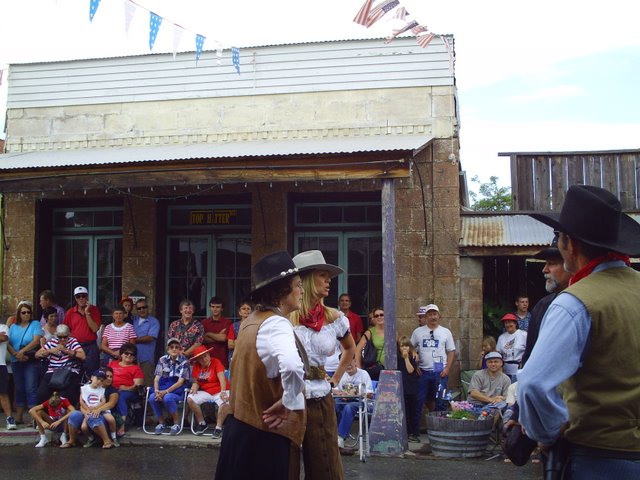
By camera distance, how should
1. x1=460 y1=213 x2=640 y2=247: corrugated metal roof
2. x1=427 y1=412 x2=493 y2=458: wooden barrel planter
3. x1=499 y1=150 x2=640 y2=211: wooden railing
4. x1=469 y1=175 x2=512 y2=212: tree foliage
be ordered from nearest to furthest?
1. x1=427 y1=412 x2=493 y2=458: wooden barrel planter
2. x1=460 y1=213 x2=640 y2=247: corrugated metal roof
3. x1=499 y1=150 x2=640 y2=211: wooden railing
4. x1=469 y1=175 x2=512 y2=212: tree foliage

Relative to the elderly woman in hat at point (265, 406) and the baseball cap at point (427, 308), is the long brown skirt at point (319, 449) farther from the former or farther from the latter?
the baseball cap at point (427, 308)

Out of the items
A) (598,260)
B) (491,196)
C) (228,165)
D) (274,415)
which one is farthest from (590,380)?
(491,196)

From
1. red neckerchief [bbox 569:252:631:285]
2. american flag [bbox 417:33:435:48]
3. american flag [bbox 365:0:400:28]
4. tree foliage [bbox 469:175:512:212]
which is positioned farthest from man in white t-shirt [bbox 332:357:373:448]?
tree foliage [bbox 469:175:512:212]

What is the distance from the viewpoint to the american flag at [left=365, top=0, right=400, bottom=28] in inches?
383

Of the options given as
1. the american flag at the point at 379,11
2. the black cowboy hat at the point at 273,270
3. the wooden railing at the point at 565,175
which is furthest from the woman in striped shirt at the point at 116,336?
the black cowboy hat at the point at 273,270

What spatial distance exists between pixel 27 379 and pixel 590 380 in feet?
31.8

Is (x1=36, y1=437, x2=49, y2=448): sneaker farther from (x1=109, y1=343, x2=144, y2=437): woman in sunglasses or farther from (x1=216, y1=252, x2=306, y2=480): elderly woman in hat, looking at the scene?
(x1=216, y1=252, x2=306, y2=480): elderly woman in hat

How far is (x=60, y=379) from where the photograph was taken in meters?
10.1

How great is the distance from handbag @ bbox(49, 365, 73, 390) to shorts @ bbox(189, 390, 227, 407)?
5.19ft

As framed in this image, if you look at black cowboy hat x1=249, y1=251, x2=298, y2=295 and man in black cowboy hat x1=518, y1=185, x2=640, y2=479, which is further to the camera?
black cowboy hat x1=249, y1=251, x2=298, y2=295

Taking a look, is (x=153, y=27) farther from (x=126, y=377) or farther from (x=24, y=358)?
(x=24, y=358)

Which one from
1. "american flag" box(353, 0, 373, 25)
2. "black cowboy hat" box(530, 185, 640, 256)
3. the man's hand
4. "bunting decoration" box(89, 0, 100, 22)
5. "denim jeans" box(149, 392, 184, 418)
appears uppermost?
"american flag" box(353, 0, 373, 25)

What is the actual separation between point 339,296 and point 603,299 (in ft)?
30.1

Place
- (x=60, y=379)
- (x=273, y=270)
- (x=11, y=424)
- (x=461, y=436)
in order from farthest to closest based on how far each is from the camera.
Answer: (x=11, y=424)
(x=60, y=379)
(x=461, y=436)
(x=273, y=270)
